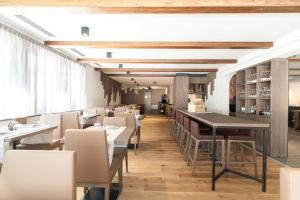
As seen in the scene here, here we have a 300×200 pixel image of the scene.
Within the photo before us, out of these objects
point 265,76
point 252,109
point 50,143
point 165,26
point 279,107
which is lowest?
point 50,143

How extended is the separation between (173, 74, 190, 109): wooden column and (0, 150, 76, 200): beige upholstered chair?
787cm

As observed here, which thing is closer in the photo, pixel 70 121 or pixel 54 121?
pixel 54 121

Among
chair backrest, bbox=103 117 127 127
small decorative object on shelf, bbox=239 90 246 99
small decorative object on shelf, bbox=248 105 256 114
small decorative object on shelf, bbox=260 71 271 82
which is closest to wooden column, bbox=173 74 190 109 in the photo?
small decorative object on shelf, bbox=239 90 246 99

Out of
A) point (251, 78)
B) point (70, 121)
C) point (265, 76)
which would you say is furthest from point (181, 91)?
point (70, 121)

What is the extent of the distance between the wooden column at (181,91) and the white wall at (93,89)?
10.3 ft

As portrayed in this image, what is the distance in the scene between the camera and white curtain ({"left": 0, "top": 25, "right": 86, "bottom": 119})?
3.64 m

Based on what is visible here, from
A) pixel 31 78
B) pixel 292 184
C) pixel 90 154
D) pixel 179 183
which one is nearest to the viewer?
pixel 292 184

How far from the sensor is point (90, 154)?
2.19 m

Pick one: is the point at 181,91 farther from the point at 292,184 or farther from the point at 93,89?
the point at 292,184

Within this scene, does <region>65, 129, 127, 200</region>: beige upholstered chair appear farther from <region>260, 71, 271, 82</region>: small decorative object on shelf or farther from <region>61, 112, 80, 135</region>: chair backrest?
<region>260, 71, 271, 82</region>: small decorative object on shelf

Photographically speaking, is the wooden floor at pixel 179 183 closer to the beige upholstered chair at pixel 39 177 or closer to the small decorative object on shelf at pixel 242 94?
the beige upholstered chair at pixel 39 177

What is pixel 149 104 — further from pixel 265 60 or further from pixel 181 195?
pixel 181 195

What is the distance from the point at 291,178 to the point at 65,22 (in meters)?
3.56

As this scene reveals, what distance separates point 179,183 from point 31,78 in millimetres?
3357
